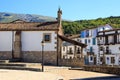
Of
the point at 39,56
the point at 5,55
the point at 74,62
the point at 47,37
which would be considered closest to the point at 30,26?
the point at 47,37

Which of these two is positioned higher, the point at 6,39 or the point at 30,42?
the point at 6,39

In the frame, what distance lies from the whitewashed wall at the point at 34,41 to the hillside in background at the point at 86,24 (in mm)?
64757

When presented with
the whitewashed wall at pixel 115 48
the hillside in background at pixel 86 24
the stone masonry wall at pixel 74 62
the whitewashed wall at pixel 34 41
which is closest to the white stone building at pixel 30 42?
the whitewashed wall at pixel 34 41

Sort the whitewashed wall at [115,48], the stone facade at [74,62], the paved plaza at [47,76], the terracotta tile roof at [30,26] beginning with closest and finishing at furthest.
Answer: the paved plaza at [47,76] → the stone facade at [74,62] → the terracotta tile roof at [30,26] → the whitewashed wall at [115,48]

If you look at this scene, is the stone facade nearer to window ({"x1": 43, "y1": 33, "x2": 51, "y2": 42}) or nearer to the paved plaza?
window ({"x1": 43, "y1": 33, "x2": 51, "y2": 42})

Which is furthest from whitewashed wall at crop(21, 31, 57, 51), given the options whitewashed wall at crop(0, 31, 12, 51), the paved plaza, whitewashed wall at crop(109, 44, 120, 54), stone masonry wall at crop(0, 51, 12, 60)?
whitewashed wall at crop(109, 44, 120, 54)

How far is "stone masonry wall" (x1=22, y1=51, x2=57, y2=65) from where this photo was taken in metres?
38.9

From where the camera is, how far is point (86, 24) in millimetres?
116938

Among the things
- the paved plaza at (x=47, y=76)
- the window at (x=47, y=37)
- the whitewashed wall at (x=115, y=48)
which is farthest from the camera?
the whitewashed wall at (x=115, y=48)

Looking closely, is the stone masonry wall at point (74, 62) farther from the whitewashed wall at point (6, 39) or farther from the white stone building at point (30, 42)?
the whitewashed wall at point (6, 39)

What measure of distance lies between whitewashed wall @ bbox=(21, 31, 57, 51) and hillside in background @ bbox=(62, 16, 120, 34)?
6476 cm

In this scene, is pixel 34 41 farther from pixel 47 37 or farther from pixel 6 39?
pixel 6 39

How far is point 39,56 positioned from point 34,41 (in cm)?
191

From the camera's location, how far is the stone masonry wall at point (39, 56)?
3894 cm
